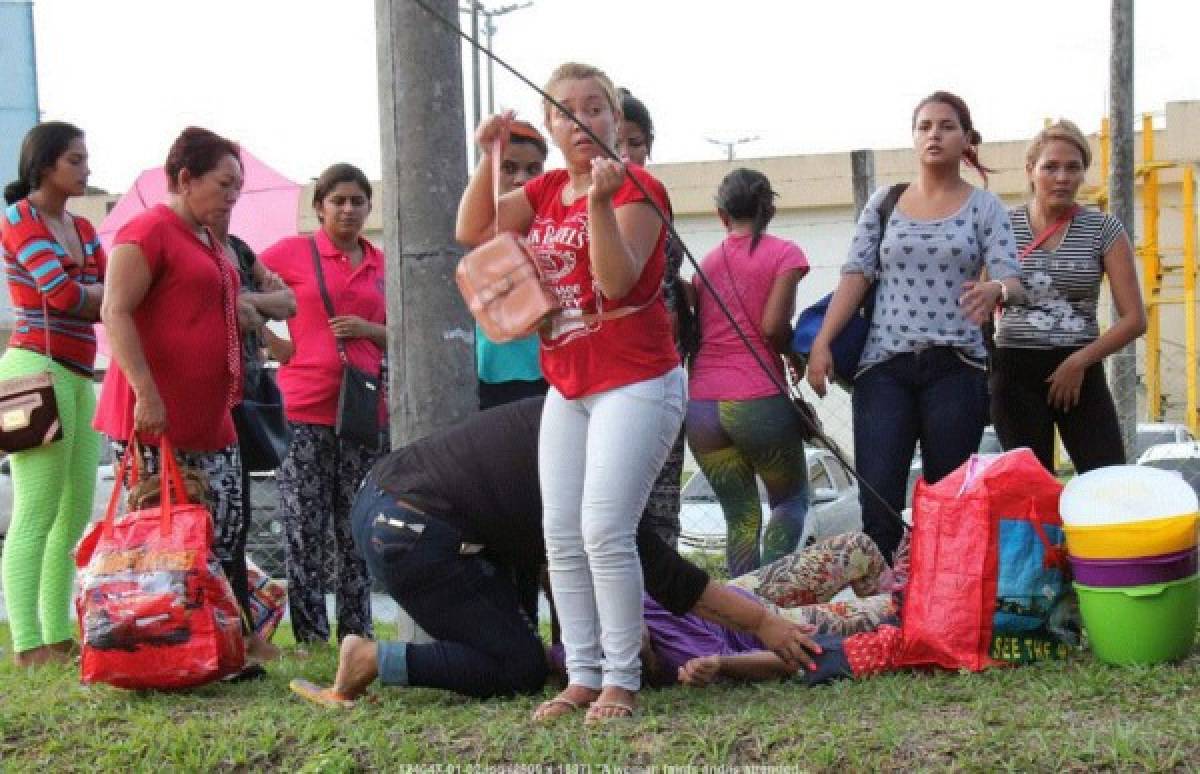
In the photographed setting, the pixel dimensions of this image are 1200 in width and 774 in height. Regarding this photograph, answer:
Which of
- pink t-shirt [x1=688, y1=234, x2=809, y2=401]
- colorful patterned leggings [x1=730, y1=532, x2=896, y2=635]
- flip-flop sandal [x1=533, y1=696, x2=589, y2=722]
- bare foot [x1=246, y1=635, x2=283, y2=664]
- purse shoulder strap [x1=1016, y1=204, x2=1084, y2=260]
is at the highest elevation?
purse shoulder strap [x1=1016, y1=204, x2=1084, y2=260]

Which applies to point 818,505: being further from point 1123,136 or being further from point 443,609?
point 443,609

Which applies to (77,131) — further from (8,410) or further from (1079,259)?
(1079,259)

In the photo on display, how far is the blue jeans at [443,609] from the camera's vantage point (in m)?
4.15

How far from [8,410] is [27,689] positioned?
1.06 meters

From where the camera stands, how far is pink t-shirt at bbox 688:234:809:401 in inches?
224

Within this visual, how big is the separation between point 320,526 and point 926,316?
2479 millimetres

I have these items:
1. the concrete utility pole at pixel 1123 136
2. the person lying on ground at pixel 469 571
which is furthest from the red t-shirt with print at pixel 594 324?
Result: the concrete utility pole at pixel 1123 136

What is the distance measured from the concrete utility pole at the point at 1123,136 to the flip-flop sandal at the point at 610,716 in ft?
22.7

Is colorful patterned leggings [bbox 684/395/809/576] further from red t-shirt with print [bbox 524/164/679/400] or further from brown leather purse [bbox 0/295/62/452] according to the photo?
brown leather purse [bbox 0/295/62/452]

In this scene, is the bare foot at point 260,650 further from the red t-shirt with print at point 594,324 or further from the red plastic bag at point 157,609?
the red t-shirt with print at point 594,324

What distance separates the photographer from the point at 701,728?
3.62m

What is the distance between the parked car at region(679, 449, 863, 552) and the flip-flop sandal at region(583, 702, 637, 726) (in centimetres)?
718

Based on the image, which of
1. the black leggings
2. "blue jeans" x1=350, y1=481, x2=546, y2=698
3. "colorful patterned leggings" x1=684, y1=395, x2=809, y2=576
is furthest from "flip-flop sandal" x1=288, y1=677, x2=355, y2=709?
the black leggings

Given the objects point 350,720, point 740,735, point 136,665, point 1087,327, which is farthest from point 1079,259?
point 136,665
